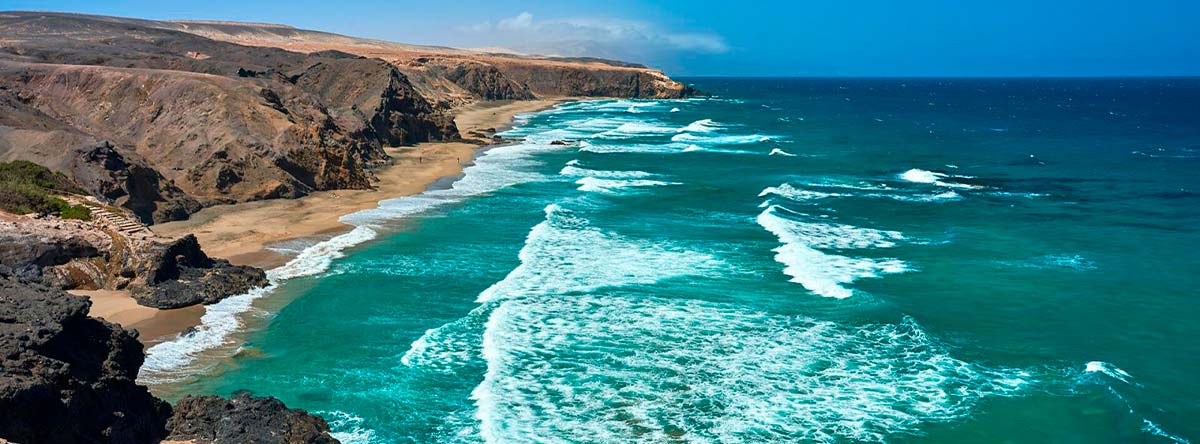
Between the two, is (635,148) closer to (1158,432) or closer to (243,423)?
(1158,432)

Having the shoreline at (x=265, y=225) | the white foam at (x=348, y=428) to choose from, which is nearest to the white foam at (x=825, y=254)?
the white foam at (x=348, y=428)

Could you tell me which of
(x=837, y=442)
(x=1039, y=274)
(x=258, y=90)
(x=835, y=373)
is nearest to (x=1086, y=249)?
(x=1039, y=274)

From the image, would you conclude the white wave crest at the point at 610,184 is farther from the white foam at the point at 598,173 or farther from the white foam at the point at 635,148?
the white foam at the point at 635,148

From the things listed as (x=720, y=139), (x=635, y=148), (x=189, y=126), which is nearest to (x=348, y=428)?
(x=189, y=126)

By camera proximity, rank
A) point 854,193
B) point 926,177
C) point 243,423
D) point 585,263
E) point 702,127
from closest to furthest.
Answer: point 243,423
point 585,263
point 854,193
point 926,177
point 702,127

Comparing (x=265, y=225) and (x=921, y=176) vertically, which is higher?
(x=921, y=176)

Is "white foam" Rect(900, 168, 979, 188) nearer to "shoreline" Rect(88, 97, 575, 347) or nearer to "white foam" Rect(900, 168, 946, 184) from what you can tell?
"white foam" Rect(900, 168, 946, 184)

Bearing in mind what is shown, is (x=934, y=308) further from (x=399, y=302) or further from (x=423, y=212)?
(x=423, y=212)
